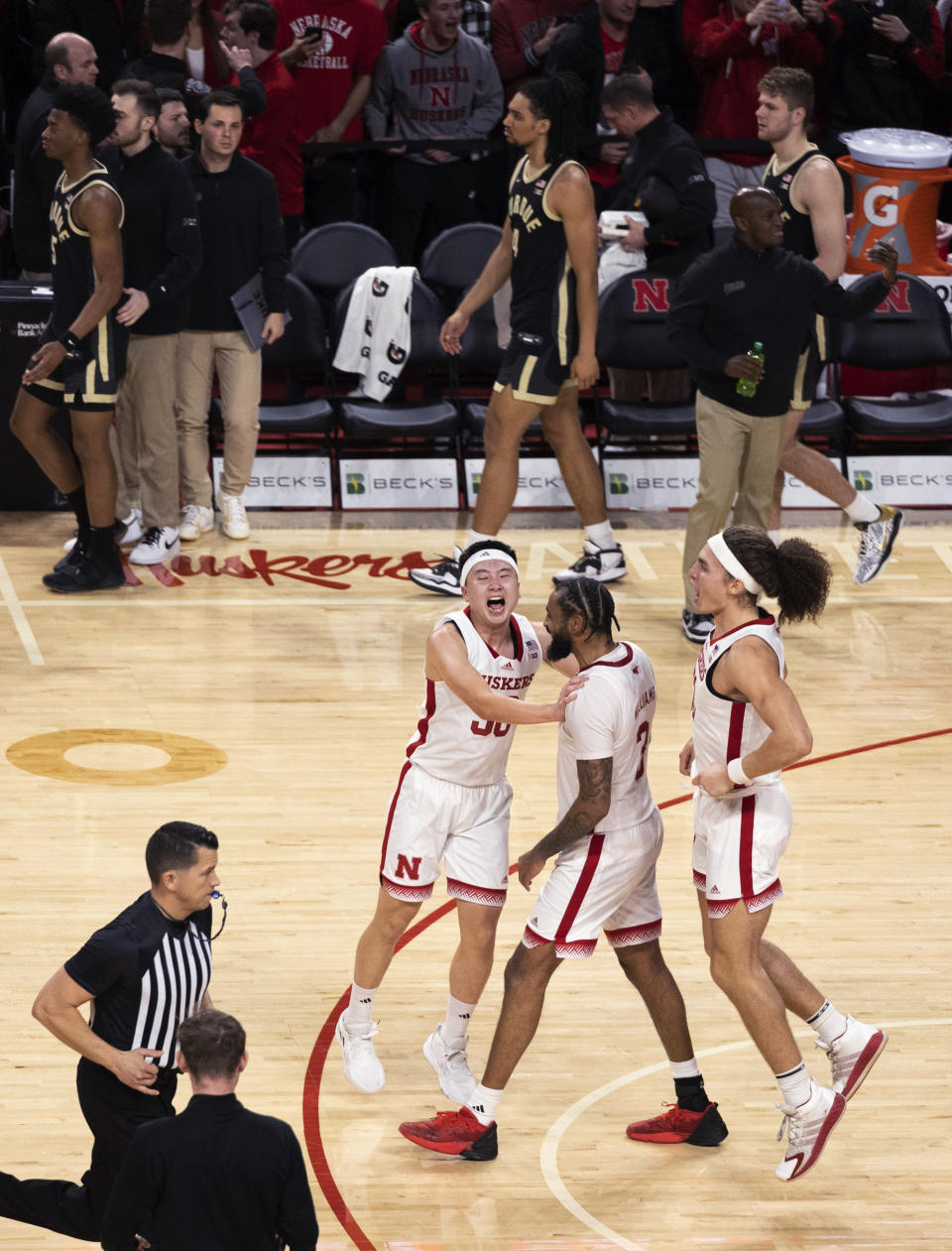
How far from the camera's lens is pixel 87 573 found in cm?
985

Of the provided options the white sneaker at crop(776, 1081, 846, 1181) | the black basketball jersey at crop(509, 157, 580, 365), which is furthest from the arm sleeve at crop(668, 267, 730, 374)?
the white sneaker at crop(776, 1081, 846, 1181)

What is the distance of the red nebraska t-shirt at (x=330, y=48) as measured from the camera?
12.1 metres

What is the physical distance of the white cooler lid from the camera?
12.1 metres

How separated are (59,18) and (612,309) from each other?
12.8 ft

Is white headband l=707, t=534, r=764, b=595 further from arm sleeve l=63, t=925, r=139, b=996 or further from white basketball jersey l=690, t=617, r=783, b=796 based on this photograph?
arm sleeve l=63, t=925, r=139, b=996

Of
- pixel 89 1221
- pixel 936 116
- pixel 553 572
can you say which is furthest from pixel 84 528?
pixel 936 116

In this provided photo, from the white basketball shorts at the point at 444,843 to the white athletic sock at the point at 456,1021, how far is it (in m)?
0.30

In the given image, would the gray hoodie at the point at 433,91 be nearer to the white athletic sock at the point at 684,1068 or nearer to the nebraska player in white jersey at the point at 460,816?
the nebraska player in white jersey at the point at 460,816

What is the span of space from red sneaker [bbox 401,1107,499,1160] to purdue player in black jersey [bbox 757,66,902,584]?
4.84 meters

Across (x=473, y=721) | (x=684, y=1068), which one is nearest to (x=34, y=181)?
(x=473, y=721)

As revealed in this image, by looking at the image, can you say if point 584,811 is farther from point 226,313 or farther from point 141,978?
point 226,313

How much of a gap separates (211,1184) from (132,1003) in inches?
28.9

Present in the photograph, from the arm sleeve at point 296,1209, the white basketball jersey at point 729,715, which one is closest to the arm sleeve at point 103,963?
the arm sleeve at point 296,1209

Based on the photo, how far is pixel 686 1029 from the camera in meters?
5.31
